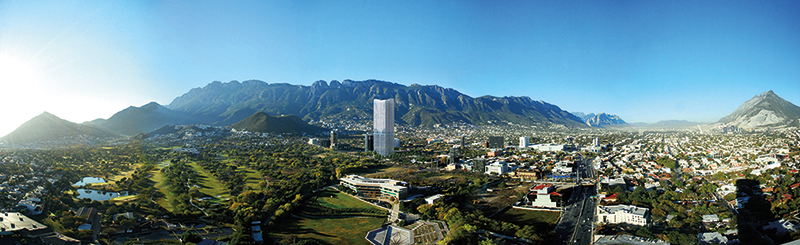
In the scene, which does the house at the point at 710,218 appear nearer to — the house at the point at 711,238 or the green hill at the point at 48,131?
the house at the point at 711,238

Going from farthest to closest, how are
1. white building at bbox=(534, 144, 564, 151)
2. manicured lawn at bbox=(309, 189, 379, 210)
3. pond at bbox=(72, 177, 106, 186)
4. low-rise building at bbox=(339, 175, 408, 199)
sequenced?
white building at bbox=(534, 144, 564, 151) < low-rise building at bbox=(339, 175, 408, 199) < manicured lawn at bbox=(309, 189, 379, 210) < pond at bbox=(72, 177, 106, 186)

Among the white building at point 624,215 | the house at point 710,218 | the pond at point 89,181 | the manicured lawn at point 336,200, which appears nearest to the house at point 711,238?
the house at point 710,218

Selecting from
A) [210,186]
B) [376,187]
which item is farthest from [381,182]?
[210,186]

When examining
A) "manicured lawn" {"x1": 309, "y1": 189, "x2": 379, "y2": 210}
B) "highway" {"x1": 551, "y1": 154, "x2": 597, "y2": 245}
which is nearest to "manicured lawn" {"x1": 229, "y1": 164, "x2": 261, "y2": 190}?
"manicured lawn" {"x1": 309, "y1": 189, "x2": 379, "y2": 210}

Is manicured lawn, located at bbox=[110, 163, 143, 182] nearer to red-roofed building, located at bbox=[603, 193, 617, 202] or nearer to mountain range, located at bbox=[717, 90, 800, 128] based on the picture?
red-roofed building, located at bbox=[603, 193, 617, 202]

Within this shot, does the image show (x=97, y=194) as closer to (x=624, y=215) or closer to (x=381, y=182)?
(x=381, y=182)

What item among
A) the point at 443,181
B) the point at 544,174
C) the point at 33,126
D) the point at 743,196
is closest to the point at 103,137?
the point at 33,126

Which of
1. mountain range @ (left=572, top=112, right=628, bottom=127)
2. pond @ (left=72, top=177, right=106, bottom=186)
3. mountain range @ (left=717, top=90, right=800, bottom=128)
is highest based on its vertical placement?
mountain range @ (left=572, top=112, right=628, bottom=127)

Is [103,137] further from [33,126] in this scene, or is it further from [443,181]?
[443,181]
